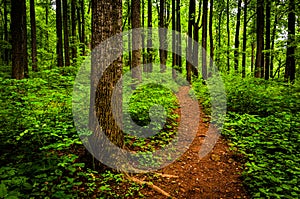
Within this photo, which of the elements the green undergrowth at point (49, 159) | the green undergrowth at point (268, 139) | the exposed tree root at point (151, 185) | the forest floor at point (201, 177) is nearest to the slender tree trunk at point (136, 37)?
the green undergrowth at point (268, 139)

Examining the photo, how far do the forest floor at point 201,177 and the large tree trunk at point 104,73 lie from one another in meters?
1.03

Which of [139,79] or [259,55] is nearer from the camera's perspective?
[139,79]

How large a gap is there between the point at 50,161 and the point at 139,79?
8193mm

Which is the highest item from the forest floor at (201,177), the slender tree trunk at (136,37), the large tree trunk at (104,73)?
the slender tree trunk at (136,37)

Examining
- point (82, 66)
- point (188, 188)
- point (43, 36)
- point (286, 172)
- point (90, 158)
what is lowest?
point (188, 188)

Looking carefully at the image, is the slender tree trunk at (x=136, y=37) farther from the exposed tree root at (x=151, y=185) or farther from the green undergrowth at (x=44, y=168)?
the exposed tree root at (x=151, y=185)

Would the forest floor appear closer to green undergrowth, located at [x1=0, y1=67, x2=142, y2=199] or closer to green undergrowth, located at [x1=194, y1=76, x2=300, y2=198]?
green undergrowth, located at [x1=194, y1=76, x2=300, y2=198]

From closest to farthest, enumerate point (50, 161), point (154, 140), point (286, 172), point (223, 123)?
point (50, 161) < point (286, 172) < point (154, 140) < point (223, 123)

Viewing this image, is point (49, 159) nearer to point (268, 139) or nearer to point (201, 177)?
point (201, 177)

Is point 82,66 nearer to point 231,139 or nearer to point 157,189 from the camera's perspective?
point 231,139

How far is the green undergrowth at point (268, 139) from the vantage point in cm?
385

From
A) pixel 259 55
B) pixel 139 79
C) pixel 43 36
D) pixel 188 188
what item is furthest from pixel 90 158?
pixel 43 36

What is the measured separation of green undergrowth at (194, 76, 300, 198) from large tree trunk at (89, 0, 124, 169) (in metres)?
2.75

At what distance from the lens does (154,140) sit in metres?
5.95
